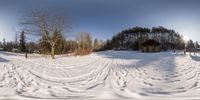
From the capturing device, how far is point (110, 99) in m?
4.45

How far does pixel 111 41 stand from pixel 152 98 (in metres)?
5.44

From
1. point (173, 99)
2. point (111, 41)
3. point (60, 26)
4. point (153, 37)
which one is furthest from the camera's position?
point (60, 26)

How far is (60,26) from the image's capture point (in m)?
20.6

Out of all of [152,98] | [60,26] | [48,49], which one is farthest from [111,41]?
[48,49]

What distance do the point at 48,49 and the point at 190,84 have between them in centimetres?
1843

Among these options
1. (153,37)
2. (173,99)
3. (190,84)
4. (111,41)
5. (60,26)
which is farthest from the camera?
(60,26)

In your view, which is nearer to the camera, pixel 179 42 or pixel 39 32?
pixel 179 42

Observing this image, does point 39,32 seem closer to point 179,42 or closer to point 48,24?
point 48,24

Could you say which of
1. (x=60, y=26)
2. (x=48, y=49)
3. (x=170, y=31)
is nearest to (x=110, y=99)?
(x=170, y=31)

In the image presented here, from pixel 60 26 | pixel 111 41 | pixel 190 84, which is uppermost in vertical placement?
pixel 60 26

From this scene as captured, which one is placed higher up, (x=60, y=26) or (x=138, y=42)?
(x=60, y=26)

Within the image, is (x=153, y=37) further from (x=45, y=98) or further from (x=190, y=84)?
(x=45, y=98)

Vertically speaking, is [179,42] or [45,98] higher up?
[179,42]

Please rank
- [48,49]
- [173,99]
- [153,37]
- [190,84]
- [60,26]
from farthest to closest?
1. [48,49]
2. [60,26]
3. [153,37]
4. [190,84]
5. [173,99]
